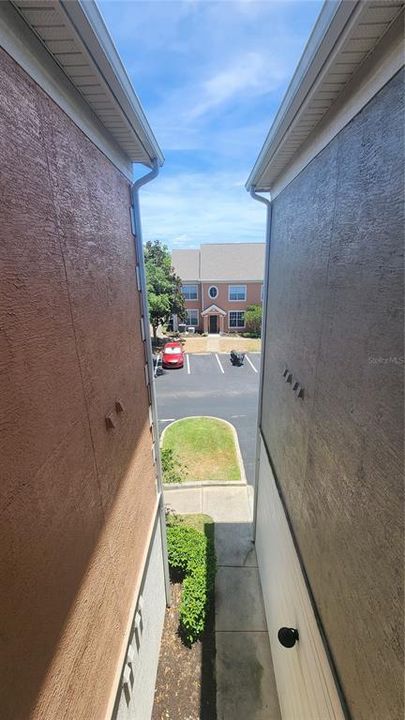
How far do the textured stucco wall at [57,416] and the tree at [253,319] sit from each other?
2857 cm

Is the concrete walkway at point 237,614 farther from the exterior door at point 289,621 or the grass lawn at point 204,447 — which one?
the grass lawn at point 204,447

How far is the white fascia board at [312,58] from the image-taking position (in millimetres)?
2326

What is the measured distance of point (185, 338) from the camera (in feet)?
109

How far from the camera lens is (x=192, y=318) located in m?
35.3

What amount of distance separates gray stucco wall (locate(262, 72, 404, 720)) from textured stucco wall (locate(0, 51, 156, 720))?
2420 millimetres

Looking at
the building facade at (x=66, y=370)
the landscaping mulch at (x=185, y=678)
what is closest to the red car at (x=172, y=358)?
the landscaping mulch at (x=185, y=678)

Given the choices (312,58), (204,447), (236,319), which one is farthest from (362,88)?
(236,319)

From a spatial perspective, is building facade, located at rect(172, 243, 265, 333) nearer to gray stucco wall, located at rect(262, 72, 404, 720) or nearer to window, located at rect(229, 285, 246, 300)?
window, located at rect(229, 285, 246, 300)

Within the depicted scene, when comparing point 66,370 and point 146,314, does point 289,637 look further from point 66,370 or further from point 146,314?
point 146,314

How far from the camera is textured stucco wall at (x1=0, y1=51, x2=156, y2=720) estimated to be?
7.08 feet

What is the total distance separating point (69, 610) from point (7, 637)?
1009 millimetres

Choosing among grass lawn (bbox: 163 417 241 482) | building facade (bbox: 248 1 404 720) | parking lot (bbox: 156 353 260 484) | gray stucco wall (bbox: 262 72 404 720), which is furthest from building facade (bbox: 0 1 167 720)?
parking lot (bbox: 156 353 260 484)

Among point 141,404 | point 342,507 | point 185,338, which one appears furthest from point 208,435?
point 185,338

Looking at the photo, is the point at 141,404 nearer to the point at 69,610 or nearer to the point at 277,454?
the point at 277,454
